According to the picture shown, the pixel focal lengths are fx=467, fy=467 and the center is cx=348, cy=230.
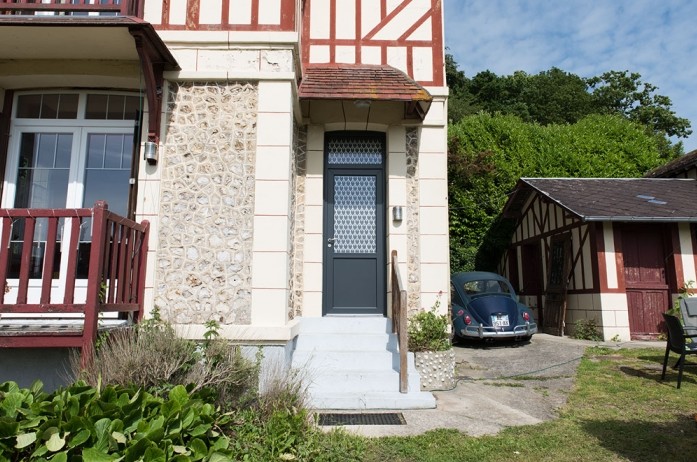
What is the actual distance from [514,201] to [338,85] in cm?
943

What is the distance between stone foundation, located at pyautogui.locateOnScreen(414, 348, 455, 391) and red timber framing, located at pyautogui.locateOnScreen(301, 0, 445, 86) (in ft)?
13.1

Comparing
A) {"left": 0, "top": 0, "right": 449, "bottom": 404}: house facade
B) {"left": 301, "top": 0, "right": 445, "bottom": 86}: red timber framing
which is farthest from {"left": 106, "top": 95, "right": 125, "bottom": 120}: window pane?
{"left": 301, "top": 0, "right": 445, "bottom": 86}: red timber framing

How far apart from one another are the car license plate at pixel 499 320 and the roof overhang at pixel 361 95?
4.28 m

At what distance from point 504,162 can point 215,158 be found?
44.6 ft

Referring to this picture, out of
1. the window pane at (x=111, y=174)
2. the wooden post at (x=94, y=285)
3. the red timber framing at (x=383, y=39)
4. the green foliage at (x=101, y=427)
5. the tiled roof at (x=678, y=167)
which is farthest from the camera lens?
the tiled roof at (x=678, y=167)

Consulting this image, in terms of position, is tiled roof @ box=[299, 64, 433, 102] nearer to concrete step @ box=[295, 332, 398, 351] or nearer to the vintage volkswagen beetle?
concrete step @ box=[295, 332, 398, 351]

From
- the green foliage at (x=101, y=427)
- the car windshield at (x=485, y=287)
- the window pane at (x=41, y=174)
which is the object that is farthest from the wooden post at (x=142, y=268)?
the car windshield at (x=485, y=287)

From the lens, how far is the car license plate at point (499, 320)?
8773 millimetres

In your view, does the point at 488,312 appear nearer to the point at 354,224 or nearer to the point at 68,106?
the point at 354,224

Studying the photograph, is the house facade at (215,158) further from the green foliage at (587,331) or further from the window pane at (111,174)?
the green foliage at (587,331)

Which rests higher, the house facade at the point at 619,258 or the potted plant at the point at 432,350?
the house facade at the point at 619,258

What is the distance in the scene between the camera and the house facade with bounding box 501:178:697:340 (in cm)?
981

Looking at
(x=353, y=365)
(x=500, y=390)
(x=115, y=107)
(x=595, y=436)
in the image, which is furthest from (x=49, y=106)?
(x=595, y=436)

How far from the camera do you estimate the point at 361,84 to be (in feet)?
20.7
